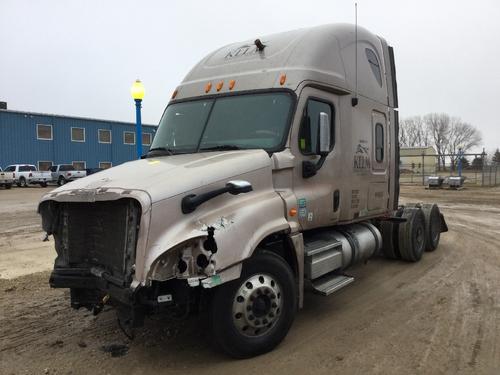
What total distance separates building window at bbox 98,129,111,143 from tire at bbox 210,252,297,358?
45481 millimetres

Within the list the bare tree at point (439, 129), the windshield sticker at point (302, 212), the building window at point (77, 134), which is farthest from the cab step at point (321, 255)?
the bare tree at point (439, 129)

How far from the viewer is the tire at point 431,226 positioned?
9.60 metres

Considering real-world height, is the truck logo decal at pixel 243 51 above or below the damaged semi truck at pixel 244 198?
above

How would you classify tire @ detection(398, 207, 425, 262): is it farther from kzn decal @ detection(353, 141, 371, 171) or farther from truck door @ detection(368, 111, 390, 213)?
kzn decal @ detection(353, 141, 371, 171)

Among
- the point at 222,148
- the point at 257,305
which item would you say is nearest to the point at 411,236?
the point at 222,148

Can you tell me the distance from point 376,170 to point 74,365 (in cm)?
497

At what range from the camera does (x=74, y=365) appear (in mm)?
4465

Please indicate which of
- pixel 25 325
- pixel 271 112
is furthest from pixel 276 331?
pixel 25 325

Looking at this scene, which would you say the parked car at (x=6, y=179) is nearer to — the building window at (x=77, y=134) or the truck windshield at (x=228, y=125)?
the building window at (x=77, y=134)

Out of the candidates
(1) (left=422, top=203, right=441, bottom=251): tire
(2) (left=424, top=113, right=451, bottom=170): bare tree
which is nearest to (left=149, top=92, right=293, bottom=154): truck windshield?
(1) (left=422, top=203, right=441, bottom=251): tire

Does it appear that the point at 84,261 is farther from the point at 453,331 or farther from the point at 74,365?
the point at 453,331

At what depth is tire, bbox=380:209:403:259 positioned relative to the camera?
8.77 metres

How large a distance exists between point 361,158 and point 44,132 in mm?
41570

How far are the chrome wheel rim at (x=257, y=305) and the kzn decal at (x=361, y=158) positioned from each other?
257 cm
